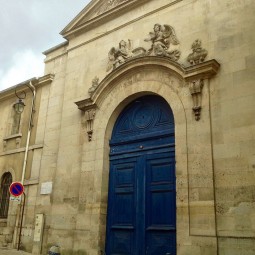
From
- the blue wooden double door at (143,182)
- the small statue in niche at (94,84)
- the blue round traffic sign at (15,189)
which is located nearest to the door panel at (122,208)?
the blue wooden double door at (143,182)

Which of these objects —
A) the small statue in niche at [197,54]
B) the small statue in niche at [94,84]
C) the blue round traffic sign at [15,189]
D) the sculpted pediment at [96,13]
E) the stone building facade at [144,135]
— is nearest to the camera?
the stone building facade at [144,135]

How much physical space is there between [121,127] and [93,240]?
3027mm

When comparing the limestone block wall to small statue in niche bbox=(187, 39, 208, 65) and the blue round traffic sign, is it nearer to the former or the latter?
small statue in niche bbox=(187, 39, 208, 65)

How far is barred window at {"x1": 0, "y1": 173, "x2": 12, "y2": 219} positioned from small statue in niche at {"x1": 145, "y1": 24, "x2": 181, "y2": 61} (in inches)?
267

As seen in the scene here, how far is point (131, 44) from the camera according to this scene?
9578mm

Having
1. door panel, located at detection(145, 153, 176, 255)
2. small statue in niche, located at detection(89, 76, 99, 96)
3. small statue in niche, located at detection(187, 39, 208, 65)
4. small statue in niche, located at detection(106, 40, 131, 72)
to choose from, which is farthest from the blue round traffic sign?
small statue in niche, located at detection(187, 39, 208, 65)

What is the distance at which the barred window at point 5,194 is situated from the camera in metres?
11.6

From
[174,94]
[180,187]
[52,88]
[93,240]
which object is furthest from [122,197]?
[52,88]

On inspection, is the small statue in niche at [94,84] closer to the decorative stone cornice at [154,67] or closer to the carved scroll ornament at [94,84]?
the carved scroll ornament at [94,84]

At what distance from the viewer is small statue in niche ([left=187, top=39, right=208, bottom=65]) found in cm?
785

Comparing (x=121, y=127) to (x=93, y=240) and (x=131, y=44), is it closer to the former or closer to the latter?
(x=131, y=44)

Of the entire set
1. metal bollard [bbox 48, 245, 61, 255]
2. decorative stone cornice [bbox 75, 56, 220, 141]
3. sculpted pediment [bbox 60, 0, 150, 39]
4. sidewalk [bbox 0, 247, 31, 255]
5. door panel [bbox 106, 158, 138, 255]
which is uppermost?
sculpted pediment [bbox 60, 0, 150, 39]

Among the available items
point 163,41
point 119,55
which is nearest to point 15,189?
point 119,55

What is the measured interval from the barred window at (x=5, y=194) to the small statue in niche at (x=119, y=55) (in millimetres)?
5431
